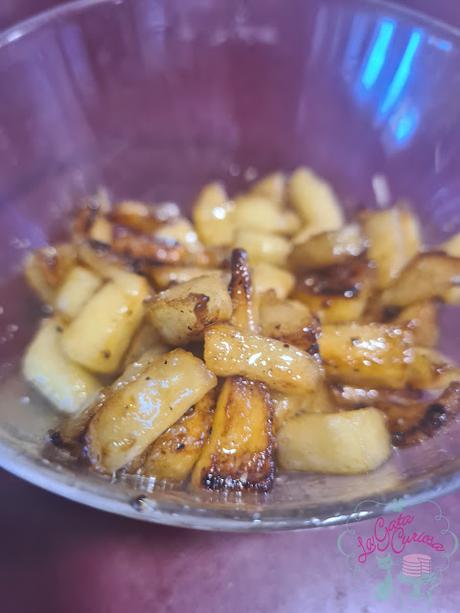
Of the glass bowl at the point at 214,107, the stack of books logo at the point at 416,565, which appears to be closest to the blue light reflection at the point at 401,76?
the glass bowl at the point at 214,107

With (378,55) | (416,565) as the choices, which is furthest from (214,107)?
(416,565)

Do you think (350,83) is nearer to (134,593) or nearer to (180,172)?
(180,172)

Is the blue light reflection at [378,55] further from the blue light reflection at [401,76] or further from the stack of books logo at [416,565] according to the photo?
the stack of books logo at [416,565]

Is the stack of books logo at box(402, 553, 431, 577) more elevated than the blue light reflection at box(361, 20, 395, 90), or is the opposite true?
the blue light reflection at box(361, 20, 395, 90)

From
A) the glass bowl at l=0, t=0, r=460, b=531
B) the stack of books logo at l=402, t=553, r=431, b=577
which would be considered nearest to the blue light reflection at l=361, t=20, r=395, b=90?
the glass bowl at l=0, t=0, r=460, b=531

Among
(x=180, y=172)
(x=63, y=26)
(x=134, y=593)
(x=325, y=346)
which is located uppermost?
(x=63, y=26)

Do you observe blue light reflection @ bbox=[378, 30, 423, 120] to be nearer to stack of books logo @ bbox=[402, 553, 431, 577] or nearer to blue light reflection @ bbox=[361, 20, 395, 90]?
blue light reflection @ bbox=[361, 20, 395, 90]

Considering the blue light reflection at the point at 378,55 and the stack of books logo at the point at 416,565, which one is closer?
the stack of books logo at the point at 416,565

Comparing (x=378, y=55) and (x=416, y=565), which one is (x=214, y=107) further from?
(x=416, y=565)

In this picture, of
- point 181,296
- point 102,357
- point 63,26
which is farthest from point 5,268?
point 63,26
